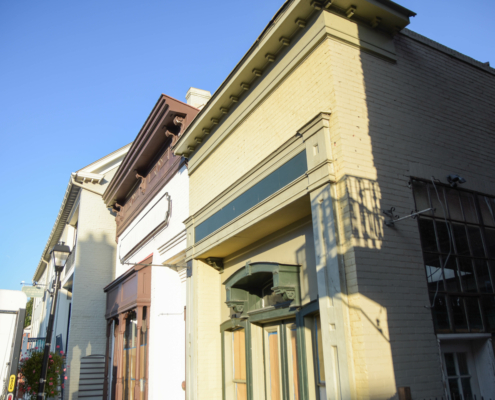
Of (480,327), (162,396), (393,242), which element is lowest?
(162,396)

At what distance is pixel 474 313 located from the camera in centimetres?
723

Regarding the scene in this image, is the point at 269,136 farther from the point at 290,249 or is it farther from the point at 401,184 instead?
the point at 401,184

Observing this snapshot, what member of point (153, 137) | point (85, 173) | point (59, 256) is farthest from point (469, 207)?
point (85, 173)

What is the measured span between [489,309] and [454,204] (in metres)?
1.81

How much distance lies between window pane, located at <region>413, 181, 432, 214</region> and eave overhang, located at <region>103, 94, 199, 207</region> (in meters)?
7.61

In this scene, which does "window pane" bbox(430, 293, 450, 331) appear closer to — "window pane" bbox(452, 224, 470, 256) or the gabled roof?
"window pane" bbox(452, 224, 470, 256)

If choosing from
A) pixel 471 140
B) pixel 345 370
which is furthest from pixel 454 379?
pixel 471 140

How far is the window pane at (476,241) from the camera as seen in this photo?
307 inches

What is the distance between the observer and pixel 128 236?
1888 centimetres

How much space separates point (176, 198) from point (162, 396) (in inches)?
225

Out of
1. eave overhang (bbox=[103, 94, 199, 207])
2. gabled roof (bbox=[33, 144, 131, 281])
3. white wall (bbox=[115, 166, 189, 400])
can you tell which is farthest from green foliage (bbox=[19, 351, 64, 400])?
gabled roof (bbox=[33, 144, 131, 281])

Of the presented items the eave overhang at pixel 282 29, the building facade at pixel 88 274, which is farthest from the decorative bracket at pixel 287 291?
the building facade at pixel 88 274

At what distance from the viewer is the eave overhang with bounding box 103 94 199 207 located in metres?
13.6

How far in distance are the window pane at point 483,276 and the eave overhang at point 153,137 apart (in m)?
8.61
